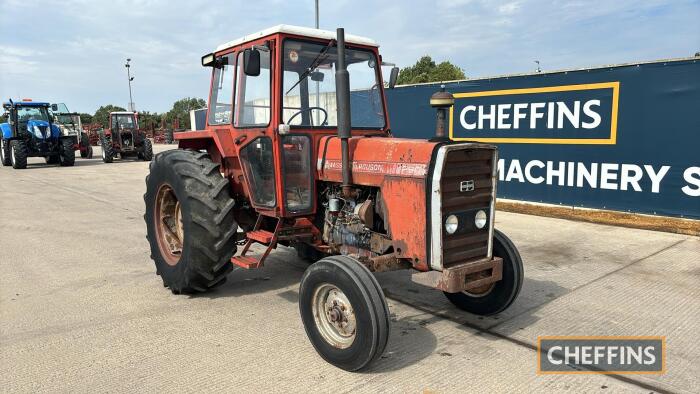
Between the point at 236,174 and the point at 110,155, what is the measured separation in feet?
59.9

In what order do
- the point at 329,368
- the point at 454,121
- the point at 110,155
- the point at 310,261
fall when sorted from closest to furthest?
the point at 329,368 → the point at 310,261 → the point at 454,121 → the point at 110,155

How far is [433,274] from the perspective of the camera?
3.12m

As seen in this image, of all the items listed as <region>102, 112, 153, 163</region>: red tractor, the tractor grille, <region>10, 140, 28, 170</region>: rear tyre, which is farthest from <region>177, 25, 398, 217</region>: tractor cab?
<region>102, 112, 153, 163</region>: red tractor

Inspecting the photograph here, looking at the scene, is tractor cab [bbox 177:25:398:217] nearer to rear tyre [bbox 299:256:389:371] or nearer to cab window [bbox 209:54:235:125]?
cab window [bbox 209:54:235:125]

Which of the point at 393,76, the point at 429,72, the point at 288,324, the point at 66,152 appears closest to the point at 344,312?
the point at 288,324

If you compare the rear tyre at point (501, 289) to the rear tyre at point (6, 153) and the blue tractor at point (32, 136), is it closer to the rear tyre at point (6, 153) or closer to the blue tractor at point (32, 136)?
the blue tractor at point (32, 136)

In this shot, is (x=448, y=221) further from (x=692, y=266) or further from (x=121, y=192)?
(x=121, y=192)

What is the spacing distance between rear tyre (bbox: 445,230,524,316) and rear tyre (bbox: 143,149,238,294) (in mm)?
2024

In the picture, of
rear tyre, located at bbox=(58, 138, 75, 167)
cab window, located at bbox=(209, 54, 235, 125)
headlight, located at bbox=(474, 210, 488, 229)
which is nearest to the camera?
headlight, located at bbox=(474, 210, 488, 229)

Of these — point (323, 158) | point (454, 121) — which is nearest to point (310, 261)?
point (323, 158)

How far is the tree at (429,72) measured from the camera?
152ft

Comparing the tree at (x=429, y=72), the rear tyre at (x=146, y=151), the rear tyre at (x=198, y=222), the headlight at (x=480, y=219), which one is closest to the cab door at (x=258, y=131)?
the rear tyre at (x=198, y=222)

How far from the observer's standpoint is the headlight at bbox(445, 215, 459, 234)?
3.19 metres

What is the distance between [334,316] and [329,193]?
116 centimetres
